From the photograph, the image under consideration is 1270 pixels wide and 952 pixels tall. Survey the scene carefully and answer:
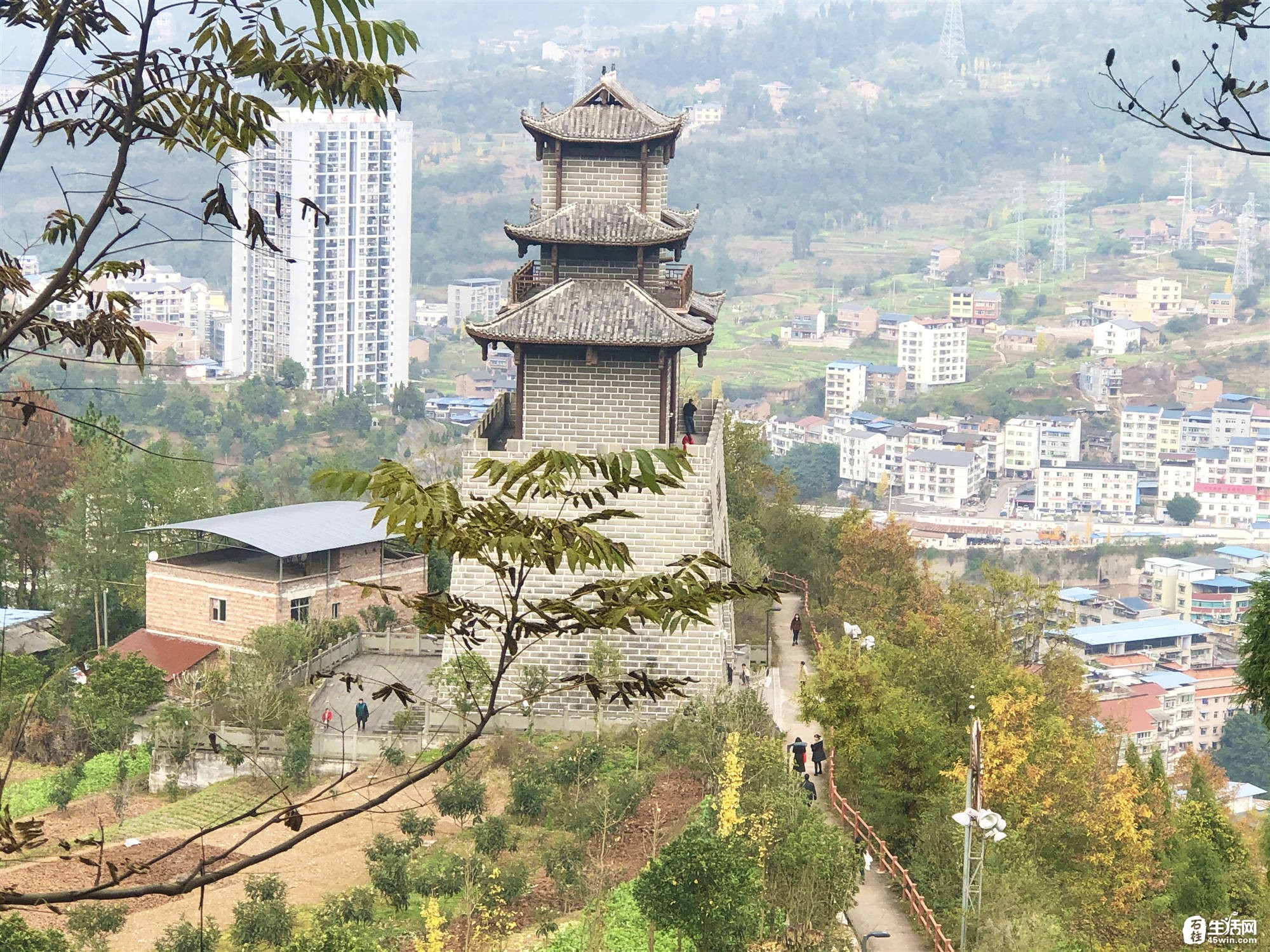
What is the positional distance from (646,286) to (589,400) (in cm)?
203

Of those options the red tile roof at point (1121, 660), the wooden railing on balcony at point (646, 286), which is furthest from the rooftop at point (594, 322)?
the red tile roof at point (1121, 660)

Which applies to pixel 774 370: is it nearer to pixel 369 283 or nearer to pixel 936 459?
pixel 936 459

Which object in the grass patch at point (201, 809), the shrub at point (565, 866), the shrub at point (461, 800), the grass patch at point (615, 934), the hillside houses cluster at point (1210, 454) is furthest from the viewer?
the hillside houses cluster at point (1210, 454)

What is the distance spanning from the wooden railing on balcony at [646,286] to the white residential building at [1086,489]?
143 metres

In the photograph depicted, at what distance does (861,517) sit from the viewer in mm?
36781

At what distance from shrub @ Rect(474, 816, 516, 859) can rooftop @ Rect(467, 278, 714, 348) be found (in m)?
7.17

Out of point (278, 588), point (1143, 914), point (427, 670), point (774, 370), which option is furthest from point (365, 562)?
point (774, 370)

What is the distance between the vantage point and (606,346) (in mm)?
22891

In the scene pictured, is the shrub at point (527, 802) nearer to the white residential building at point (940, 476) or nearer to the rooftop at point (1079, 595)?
the rooftop at point (1079, 595)

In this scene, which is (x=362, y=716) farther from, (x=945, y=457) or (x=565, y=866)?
(x=945, y=457)

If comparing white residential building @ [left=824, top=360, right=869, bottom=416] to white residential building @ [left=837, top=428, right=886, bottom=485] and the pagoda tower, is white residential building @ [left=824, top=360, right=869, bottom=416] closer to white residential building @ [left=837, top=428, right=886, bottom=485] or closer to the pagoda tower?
white residential building @ [left=837, top=428, right=886, bottom=485]

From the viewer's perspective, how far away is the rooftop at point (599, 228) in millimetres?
23578

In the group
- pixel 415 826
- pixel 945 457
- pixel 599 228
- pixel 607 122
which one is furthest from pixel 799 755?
pixel 945 457

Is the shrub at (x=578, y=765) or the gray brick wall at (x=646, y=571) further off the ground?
the gray brick wall at (x=646, y=571)
